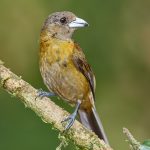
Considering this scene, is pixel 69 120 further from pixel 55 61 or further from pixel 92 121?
pixel 92 121

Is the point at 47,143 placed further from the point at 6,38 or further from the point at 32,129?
the point at 6,38

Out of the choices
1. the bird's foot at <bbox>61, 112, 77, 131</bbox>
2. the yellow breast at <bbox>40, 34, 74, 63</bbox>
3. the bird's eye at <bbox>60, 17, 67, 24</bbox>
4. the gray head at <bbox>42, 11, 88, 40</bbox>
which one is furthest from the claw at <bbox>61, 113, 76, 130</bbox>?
the bird's eye at <bbox>60, 17, 67, 24</bbox>

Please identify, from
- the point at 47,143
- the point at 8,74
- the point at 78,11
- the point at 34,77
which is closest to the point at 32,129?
the point at 47,143

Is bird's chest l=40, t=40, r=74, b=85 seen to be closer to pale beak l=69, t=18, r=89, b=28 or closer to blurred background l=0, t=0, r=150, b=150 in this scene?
pale beak l=69, t=18, r=89, b=28

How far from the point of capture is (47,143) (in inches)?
374

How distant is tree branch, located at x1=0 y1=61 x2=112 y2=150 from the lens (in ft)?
21.0

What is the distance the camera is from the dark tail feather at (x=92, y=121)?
7148 millimetres

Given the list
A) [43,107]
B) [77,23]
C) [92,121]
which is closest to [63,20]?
[77,23]

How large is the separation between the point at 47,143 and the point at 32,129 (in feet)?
0.82

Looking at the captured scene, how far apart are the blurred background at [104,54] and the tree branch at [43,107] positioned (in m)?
3.25

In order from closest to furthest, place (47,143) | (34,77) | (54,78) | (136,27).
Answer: (54,78) < (47,143) < (34,77) < (136,27)

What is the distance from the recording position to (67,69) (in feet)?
23.2

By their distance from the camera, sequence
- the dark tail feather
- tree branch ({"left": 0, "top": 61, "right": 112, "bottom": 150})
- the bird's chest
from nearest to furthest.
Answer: tree branch ({"left": 0, "top": 61, "right": 112, "bottom": 150})
the bird's chest
the dark tail feather

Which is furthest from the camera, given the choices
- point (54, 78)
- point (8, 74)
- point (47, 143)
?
point (47, 143)
